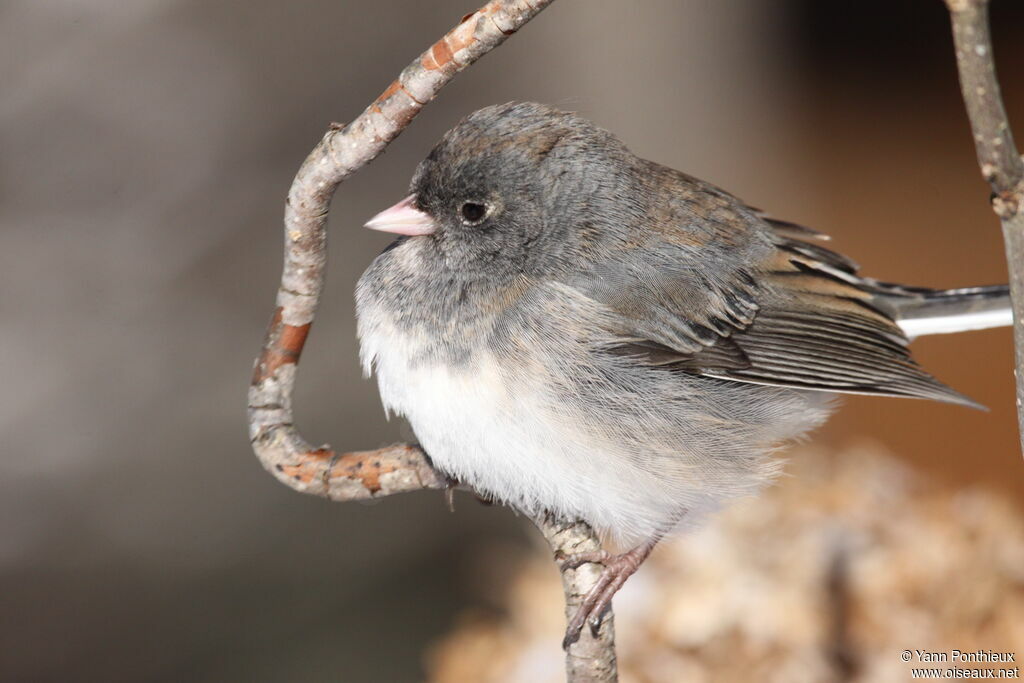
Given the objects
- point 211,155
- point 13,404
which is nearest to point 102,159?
point 211,155

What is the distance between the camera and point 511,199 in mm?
1491

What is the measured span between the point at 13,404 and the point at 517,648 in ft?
5.45

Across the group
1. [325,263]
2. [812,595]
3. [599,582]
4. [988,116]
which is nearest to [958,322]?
[812,595]

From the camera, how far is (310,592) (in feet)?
9.00

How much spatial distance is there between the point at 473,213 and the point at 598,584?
560 mm

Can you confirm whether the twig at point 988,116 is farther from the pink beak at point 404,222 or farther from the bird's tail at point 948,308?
the pink beak at point 404,222

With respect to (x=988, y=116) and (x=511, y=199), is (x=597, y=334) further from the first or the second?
(x=988, y=116)

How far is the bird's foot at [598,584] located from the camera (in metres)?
1.36

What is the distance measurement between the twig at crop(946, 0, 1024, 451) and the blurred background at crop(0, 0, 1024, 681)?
6.06 feet

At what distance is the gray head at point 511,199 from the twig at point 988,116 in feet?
2.20

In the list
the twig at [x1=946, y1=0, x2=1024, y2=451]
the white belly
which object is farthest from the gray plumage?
the twig at [x1=946, y1=0, x2=1024, y2=451]

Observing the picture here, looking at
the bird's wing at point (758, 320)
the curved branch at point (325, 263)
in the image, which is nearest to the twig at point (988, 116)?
the curved branch at point (325, 263)

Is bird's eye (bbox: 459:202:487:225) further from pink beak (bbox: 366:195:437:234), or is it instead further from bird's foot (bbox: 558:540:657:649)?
bird's foot (bbox: 558:540:657:649)

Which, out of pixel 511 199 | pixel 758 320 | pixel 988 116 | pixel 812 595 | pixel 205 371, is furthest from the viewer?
pixel 205 371
